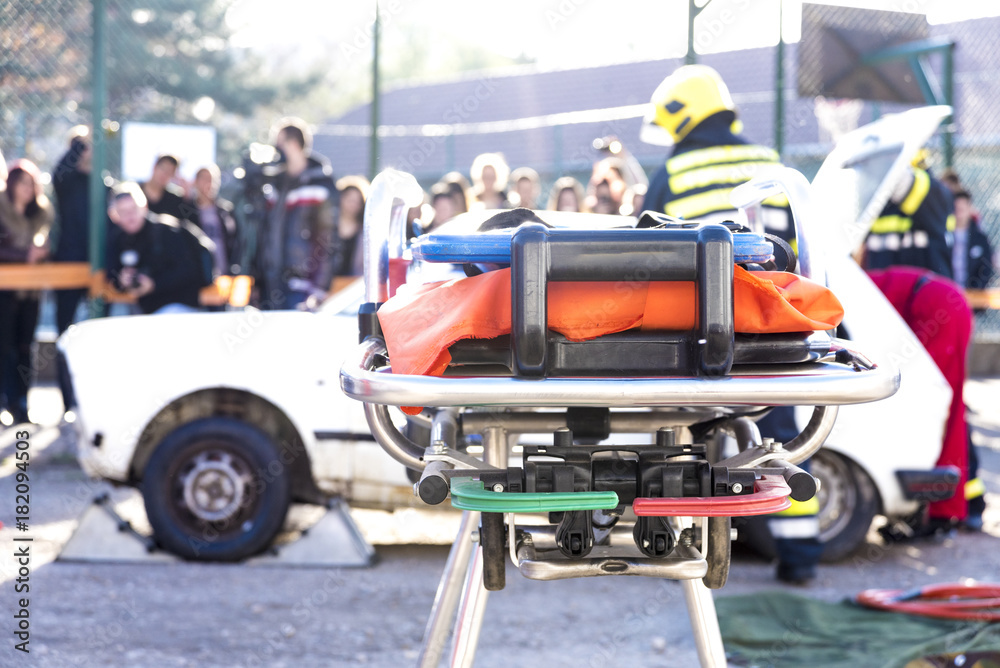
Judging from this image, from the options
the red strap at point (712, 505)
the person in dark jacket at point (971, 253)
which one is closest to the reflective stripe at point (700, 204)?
the red strap at point (712, 505)

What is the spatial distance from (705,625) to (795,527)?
105 inches

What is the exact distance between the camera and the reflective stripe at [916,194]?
21.7 feet

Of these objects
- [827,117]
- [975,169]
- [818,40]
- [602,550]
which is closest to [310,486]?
[602,550]

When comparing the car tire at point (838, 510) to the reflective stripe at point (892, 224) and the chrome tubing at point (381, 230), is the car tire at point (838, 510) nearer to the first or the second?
the reflective stripe at point (892, 224)

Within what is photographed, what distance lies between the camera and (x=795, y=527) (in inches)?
187

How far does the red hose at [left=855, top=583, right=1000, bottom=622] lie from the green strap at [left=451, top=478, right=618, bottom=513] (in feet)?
9.54

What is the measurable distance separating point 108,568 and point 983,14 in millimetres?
17847

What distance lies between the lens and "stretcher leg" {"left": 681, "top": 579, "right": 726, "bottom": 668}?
2227 millimetres

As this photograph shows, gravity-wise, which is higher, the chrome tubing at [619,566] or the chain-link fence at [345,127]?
the chain-link fence at [345,127]

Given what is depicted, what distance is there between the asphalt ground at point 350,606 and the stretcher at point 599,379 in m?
1.87

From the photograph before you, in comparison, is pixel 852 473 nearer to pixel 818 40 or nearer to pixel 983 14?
pixel 818 40

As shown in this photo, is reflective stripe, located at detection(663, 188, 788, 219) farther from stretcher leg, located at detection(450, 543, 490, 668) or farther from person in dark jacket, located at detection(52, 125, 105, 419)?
person in dark jacket, located at detection(52, 125, 105, 419)

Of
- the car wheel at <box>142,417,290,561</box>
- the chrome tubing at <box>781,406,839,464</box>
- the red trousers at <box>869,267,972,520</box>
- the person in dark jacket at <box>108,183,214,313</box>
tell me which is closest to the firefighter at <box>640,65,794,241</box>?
the red trousers at <box>869,267,972,520</box>

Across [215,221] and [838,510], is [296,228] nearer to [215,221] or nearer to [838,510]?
[215,221]
